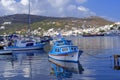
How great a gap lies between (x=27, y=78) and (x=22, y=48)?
47.8 metres

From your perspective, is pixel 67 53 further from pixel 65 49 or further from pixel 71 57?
pixel 65 49

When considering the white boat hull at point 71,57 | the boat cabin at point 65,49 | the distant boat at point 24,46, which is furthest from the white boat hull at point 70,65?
the distant boat at point 24,46

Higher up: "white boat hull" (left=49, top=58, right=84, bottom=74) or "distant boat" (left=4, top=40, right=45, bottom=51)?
"distant boat" (left=4, top=40, right=45, bottom=51)

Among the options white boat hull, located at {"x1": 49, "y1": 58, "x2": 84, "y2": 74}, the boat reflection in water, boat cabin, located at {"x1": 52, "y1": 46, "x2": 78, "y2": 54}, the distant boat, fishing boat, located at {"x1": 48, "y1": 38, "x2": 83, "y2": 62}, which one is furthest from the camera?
the distant boat

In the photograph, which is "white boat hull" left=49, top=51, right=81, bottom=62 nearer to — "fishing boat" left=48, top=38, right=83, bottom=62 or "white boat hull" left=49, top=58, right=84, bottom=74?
"fishing boat" left=48, top=38, right=83, bottom=62

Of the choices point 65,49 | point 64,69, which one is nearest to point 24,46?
point 65,49

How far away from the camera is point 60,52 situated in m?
48.3

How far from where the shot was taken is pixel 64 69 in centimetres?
4003

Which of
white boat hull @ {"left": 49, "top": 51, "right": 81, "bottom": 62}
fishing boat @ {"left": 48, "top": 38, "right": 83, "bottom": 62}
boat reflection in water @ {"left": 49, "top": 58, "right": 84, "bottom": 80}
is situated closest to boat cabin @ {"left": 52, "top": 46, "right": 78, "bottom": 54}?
fishing boat @ {"left": 48, "top": 38, "right": 83, "bottom": 62}

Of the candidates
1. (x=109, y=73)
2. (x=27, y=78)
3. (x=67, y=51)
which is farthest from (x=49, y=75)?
(x=67, y=51)

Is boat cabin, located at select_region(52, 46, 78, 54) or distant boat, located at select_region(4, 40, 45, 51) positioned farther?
distant boat, located at select_region(4, 40, 45, 51)

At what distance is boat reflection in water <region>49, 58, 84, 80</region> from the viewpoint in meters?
34.5

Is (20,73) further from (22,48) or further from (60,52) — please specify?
(22,48)

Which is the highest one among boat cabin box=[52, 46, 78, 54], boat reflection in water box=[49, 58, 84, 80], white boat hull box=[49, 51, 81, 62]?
boat cabin box=[52, 46, 78, 54]
